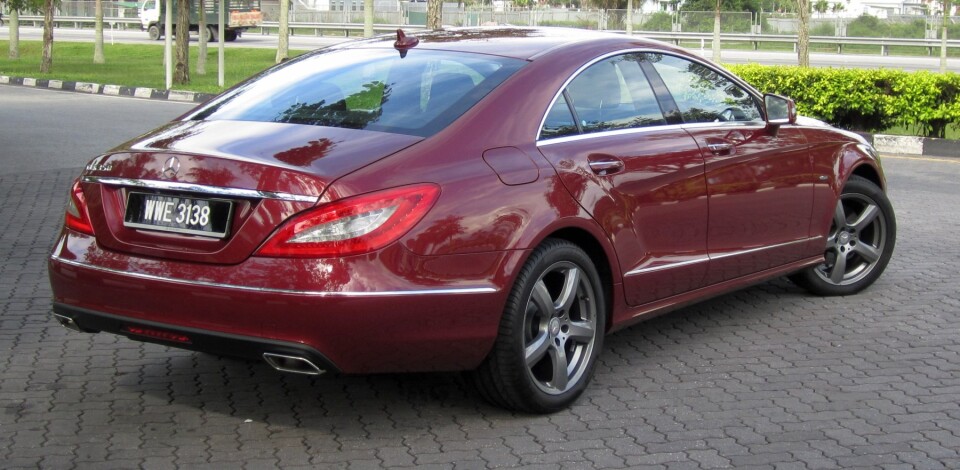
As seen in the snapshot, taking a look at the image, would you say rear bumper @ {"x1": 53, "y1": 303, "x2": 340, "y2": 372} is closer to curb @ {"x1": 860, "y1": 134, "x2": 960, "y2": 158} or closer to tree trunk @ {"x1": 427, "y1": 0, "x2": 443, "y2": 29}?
curb @ {"x1": 860, "y1": 134, "x2": 960, "y2": 158}

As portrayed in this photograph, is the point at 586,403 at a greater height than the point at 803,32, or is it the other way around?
the point at 803,32

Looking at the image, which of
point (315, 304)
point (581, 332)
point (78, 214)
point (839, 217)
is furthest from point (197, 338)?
point (839, 217)

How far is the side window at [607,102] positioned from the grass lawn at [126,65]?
58.8ft

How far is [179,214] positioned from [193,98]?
18737 mm

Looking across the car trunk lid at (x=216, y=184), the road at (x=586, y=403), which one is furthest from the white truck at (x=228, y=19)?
the car trunk lid at (x=216, y=184)

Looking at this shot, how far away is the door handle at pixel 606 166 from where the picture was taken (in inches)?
196

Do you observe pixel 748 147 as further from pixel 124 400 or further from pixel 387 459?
pixel 124 400

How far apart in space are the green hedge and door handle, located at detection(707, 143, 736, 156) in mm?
10056

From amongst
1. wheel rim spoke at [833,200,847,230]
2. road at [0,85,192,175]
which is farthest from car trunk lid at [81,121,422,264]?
road at [0,85,192,175]

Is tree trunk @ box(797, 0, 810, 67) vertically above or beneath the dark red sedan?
above

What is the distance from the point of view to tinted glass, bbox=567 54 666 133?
5.15m

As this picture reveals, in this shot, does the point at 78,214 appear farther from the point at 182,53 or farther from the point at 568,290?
the point at 182,53

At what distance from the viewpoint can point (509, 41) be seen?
17.7 feet

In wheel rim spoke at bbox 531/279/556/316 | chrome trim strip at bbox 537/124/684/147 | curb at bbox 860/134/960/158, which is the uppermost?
chrome trim strip at bbox 537/124/684/147
